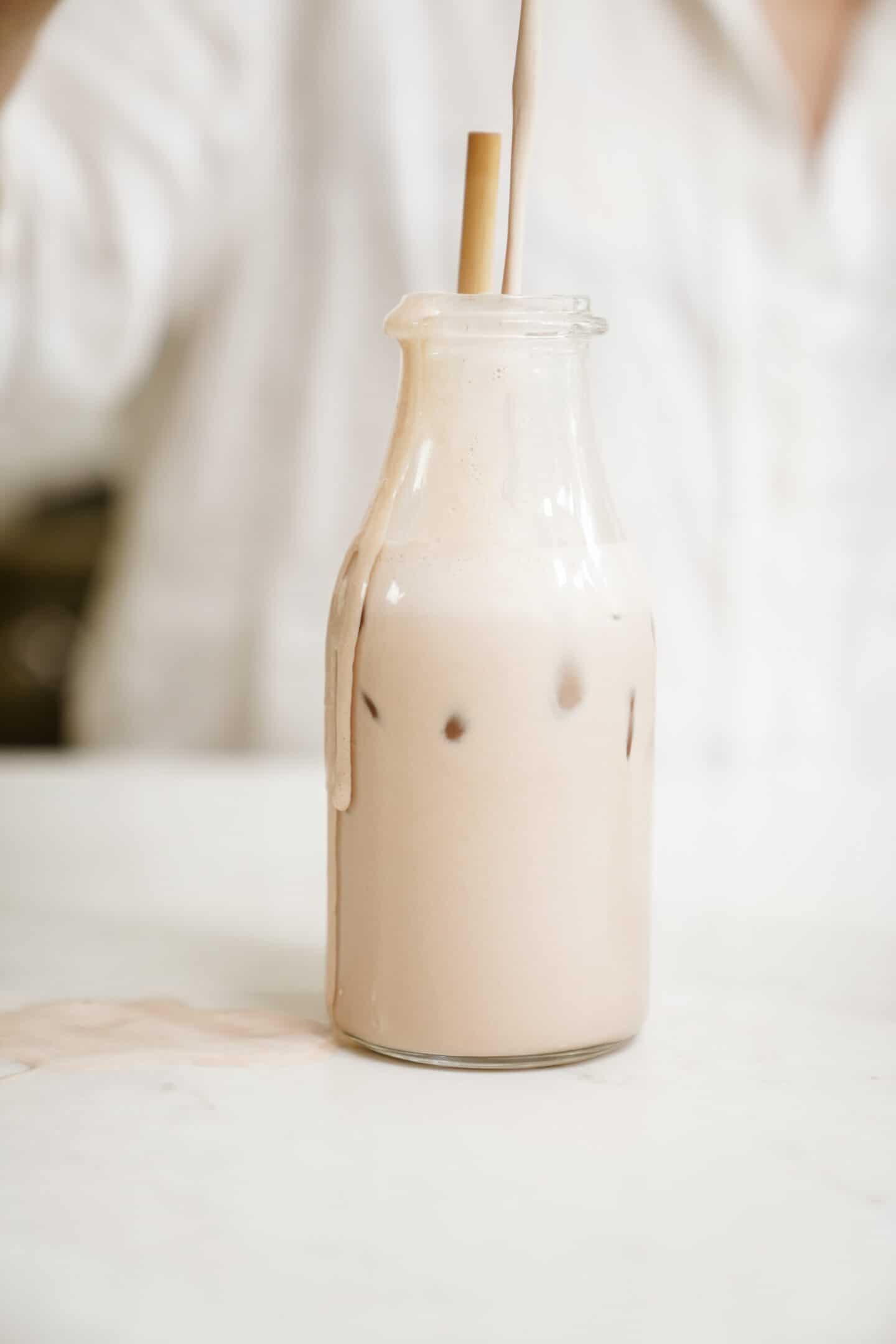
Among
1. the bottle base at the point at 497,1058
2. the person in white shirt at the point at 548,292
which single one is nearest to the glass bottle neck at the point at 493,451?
the bottle base at the point at 497,1058

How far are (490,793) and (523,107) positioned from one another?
24 centimetres

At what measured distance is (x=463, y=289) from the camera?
51 cm

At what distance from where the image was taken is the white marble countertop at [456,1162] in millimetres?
353

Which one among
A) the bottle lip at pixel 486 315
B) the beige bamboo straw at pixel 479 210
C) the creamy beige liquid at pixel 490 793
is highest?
the beige bamboo straw at pixel 479 210

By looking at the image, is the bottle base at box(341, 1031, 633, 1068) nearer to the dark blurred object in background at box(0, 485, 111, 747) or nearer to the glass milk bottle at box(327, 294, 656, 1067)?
the glass milk bottle at box(327, 294, 656, 1067)

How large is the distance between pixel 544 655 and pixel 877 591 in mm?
933

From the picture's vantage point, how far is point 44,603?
254 cm

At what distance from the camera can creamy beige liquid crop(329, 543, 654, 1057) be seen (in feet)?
1.63

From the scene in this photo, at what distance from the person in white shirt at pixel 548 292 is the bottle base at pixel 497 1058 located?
2.56 ft

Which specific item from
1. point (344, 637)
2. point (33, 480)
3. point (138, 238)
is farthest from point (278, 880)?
point (33, 480)

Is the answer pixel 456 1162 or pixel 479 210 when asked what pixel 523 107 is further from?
pixel 456 1162

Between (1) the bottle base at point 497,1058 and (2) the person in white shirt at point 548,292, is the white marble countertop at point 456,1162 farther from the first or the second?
(2) the person in white shirt at point 548,292

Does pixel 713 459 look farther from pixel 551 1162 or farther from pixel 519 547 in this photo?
pixel 551 1162

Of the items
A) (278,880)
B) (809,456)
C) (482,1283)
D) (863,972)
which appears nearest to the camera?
(482,1283)
